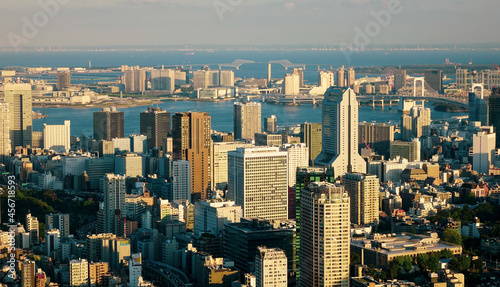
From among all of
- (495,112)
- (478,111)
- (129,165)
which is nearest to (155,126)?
(129,165)

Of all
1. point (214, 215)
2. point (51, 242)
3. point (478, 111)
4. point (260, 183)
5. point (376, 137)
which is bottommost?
point (51, 242)

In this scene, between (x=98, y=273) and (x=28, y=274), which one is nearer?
(x=28, y=274)

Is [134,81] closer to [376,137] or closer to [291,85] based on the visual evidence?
[291,85]

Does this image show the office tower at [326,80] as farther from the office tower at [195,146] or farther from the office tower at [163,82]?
the office tower at [195,146]

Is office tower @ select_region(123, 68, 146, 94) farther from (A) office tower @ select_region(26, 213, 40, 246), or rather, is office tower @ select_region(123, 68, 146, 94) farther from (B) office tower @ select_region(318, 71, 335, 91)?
(A) office tower @ select_region(26, 213, 40, 246)

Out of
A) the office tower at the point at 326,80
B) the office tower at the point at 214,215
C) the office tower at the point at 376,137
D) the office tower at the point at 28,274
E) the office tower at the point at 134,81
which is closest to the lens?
the office tower at the point at 28,274

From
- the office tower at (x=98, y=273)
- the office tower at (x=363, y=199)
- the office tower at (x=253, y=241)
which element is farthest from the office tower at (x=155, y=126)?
the office tower at (x=98, y=273)
